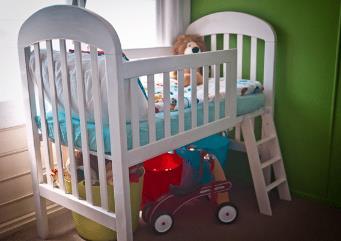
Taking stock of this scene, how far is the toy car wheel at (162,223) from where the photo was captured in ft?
6.88

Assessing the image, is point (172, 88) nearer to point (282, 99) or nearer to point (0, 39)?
point (282, 99)

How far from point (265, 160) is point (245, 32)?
88 centimetres

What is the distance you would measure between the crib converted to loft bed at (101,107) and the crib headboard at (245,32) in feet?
0.93

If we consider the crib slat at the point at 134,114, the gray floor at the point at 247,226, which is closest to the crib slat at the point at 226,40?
the gray floor at the point at 247,226

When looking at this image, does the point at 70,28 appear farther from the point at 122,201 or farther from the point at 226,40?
the point at 226,40

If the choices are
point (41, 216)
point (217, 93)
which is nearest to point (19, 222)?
point (41, 216)

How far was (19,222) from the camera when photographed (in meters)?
2.19

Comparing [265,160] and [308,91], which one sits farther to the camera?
[265,160]

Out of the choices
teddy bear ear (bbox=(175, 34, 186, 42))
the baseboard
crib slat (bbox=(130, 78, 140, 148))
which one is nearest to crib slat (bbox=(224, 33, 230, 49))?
teddy bear ear (bbox=(175, 34, 186, 42))

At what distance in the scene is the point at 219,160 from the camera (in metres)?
2.52

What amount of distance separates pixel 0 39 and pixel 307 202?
2.10 meters

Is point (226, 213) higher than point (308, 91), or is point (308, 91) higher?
point (308, 91)

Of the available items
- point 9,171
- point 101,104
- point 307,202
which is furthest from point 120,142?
point 307,202

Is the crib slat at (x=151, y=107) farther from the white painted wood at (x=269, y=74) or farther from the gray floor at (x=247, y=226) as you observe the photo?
the white painted wood at (x=269, y=74)
